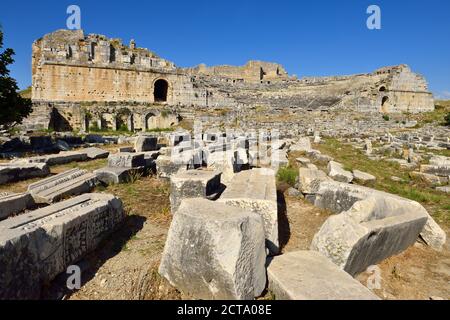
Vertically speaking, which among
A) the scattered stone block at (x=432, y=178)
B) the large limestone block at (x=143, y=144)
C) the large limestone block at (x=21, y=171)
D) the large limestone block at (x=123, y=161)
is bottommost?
the scattered stone block at (x=432, y=178)

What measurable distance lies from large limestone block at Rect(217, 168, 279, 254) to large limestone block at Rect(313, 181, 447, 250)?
96 cm

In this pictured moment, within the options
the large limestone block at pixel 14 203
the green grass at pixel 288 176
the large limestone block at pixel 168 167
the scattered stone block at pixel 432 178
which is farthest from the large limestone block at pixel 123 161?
the scattered stone block at pixel 432 178

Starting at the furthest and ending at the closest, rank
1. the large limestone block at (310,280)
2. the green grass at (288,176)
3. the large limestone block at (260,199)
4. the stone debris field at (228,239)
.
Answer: the green grass at (288,176) → the large limestone block at (260,199) → the stone debris field at (228,239) → the large limestone block at (310,280)

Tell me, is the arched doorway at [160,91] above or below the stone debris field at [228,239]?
above

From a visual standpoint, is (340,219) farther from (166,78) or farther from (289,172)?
(166,78)

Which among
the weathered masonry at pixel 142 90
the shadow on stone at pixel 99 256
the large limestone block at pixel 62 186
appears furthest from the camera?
the weathered masonry at pixel 142 90

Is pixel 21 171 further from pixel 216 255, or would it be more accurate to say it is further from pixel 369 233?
pixel 369 233

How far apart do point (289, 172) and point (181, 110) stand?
19132 mm

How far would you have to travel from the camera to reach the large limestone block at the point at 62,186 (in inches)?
194

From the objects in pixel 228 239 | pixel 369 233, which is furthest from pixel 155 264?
pixel 369 233

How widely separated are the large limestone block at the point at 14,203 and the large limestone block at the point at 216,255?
2.72 metres

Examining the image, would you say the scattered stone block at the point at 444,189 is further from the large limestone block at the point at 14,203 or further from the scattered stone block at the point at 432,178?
the large limestone block at the point at 14,203

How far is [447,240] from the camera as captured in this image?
14.5ft

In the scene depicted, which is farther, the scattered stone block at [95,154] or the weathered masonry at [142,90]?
the weathered masonry at [142,90]
